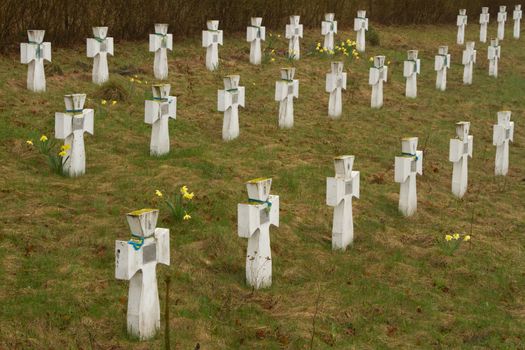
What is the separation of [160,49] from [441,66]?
5611 millimetres

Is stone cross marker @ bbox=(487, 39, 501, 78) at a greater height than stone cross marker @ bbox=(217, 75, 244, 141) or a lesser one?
greater

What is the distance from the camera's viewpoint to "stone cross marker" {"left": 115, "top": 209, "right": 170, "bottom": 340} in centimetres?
617

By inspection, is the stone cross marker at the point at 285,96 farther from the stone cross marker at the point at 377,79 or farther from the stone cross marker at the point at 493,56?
the stone cross marker at the point at 493,56

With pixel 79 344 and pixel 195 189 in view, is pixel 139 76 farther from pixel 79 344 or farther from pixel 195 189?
pixel 79 344

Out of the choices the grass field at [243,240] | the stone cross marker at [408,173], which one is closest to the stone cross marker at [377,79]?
the grass field at [243,240]

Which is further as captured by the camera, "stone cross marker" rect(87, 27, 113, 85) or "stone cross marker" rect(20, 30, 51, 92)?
"stone cross marker" rect(87, 27, 113, 85)

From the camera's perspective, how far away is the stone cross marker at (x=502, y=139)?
11.9 m

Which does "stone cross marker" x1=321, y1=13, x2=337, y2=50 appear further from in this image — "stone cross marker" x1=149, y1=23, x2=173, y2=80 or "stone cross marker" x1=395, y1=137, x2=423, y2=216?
"stone cross marker" x1=395, y1=137, x2=423, y2=216

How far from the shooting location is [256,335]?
662 cm

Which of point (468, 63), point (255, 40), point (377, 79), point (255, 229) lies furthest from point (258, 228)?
point (468, 63)

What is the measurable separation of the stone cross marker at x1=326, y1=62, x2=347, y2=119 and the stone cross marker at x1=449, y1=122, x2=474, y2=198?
356cm

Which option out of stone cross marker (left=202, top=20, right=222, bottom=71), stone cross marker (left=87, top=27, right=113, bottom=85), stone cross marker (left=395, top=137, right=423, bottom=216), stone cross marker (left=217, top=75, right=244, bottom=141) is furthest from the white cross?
stone cross marker (left=395, top=137, right=423, bottom=216)

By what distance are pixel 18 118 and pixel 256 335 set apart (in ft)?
19.4

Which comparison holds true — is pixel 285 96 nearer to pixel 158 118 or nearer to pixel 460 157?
pixel 158 118
